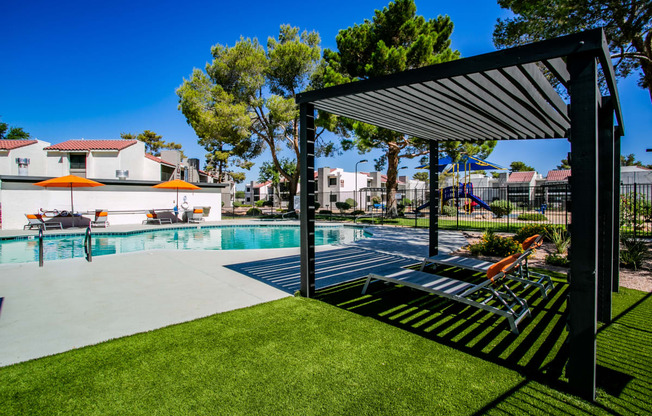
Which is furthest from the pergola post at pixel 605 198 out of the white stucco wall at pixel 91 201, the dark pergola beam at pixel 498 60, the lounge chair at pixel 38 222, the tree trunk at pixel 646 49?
the white stucco wall at pixel 91 201

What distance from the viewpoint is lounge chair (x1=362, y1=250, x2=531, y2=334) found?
3.68m

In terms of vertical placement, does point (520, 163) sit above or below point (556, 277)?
above

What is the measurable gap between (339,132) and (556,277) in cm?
2015

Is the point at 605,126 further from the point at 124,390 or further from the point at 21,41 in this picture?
the point at 21,41

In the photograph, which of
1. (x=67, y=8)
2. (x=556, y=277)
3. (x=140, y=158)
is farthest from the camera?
(x=140, y=158)

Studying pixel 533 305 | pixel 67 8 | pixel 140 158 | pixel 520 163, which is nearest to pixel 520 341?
pixel 533 305

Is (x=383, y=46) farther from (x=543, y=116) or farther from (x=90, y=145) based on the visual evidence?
(x=90, y=145)

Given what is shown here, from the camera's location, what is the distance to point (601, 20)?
28.4ft

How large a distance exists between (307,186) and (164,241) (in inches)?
415

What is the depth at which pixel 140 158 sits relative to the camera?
2881 centimetres

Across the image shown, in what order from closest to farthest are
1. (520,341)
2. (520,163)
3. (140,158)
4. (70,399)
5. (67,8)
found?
1. (70,399)
2. (520,341)
3. (67,8)
4. (140,158)
5. (520,163)

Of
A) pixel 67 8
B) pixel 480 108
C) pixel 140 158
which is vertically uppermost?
pixel 67 8

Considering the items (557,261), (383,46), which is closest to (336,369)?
(557,261)

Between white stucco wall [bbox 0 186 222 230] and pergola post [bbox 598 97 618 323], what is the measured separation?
805 inches
